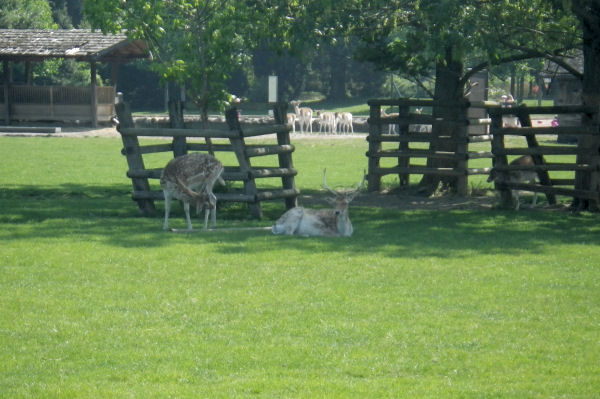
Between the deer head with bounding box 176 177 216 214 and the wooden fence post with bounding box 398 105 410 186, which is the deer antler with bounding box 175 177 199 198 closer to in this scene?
the deer head with bounding box 176 177 216 214

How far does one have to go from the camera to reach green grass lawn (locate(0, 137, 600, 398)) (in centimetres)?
735

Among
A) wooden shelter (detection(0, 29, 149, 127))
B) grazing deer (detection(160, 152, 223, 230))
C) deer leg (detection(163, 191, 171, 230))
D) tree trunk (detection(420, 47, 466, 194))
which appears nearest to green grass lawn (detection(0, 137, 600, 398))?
deer leg (detection(163, 191, 171, 230))

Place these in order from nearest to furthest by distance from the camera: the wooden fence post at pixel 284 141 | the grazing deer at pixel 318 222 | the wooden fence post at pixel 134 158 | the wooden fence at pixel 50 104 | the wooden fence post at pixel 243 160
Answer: the grazing deer at pixel 318 222 → the wooden fence post at pixel 243 160 → the wooden fence post at pixel 134 158 → the wooden fence post at pixel 284 141 → the wooden fence at pixel 50 104

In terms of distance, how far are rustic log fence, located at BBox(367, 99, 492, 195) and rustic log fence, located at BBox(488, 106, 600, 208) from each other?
1299 millimetres

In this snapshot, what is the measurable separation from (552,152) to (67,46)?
3300cm

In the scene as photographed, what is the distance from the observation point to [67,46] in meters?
46.3

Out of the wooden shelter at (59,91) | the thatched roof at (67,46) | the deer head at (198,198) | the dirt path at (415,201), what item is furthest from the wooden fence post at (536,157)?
the wooden shelter at (59,91)

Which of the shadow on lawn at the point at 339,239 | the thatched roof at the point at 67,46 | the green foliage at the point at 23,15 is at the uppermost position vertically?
the green foliage at the point at 23,15

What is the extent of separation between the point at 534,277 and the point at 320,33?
9952 mm

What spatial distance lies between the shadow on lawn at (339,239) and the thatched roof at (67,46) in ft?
88.1

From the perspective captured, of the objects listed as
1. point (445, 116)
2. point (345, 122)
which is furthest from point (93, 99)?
point (445, 116)

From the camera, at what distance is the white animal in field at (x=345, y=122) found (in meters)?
49.4

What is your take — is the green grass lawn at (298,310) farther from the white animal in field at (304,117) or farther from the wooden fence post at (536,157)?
the white animal in field at (304,117)

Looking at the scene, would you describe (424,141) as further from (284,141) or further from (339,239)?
(339,239)
